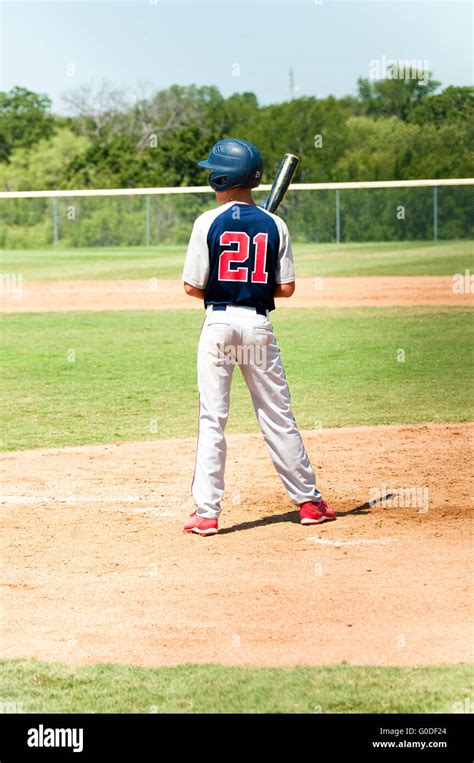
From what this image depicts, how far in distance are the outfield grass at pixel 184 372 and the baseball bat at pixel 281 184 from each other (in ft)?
10.9

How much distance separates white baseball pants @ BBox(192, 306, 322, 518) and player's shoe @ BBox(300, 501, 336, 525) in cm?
20

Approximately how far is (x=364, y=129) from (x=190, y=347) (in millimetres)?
29228

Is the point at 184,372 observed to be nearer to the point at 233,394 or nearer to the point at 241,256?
the point at 233,394

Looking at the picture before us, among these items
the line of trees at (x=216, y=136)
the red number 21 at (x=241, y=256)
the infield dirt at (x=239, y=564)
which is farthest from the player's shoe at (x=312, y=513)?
the line of trees at (x=216, y=136)

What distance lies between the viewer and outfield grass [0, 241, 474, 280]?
25328 millimetres

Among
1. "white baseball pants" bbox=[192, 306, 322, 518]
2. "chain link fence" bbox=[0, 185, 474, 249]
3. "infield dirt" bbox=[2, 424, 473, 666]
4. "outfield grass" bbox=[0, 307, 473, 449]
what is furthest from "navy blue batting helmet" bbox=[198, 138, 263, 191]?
"chain link fence" bbox=[0, 185, 474, 249]

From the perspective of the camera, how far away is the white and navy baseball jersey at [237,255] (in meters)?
5.95

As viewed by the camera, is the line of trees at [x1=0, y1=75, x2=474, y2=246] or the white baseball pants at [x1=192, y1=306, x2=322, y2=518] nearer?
the white baseball pants at [x1=192, y1=306, x2=322, y2=518]

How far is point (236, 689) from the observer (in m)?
3.99

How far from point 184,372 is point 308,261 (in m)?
13.2

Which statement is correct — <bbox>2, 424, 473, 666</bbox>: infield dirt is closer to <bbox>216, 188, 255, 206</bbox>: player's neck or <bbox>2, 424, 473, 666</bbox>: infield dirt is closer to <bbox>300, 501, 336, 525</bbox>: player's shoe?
<bbox>300, 501, 336, 525</bbox>: player's shoe

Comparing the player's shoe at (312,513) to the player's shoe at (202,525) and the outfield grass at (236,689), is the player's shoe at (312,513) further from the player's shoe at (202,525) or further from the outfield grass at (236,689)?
the outfield grass at (236,689)

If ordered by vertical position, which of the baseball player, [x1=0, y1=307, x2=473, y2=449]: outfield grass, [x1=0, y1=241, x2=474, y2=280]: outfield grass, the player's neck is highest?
the player's neck

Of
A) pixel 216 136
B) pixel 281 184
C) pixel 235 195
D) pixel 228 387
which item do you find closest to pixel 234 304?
pixel 228 387
